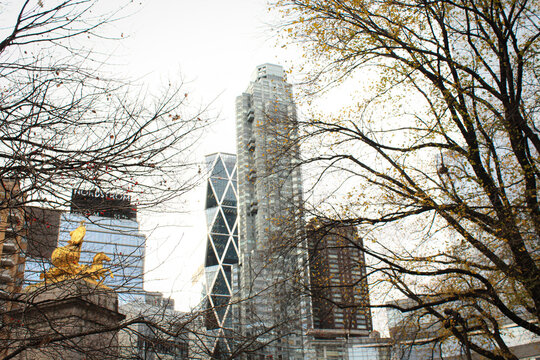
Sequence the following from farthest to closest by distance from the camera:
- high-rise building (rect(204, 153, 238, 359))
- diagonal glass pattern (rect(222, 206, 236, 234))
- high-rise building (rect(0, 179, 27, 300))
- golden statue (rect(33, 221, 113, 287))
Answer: diagonal glass pattern (rect(222, 206, 236, 234)) < high-rise building (rect(204, 153, 238, 359)) < high-rise building (rect(0, 179, 27, 300)) < golden statue (rect(33, 221, 113, 287))

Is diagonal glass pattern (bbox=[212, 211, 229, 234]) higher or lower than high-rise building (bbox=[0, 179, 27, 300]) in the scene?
higher

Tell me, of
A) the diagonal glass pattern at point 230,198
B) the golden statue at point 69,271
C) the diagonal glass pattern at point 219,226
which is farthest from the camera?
the diagonal glass pattern at point 230,198

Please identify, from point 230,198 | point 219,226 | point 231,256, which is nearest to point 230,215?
point 219,226

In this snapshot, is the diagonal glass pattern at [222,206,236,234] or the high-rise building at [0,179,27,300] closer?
the high-rise building at [0,179,27,300]

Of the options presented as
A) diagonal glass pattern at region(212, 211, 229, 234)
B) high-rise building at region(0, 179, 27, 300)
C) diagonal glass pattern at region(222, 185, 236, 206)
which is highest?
diagonal glass pattern at region(222, 185, 236, 206)

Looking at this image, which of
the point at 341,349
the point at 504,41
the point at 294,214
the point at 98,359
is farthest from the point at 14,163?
the point at 341,349

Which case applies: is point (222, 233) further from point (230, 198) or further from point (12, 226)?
point (12, 226)

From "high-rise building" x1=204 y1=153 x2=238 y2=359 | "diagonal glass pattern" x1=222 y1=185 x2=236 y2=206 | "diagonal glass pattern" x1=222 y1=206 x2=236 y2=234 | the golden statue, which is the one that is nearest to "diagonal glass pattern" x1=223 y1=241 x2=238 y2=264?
"high-rise building" x1=204 y1=153 x2=238 y2=359

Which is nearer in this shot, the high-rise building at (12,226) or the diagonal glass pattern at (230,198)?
the high-rise building at (12,226)

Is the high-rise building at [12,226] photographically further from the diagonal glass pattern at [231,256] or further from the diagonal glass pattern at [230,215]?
the diagonal glass pattern at [230,215]

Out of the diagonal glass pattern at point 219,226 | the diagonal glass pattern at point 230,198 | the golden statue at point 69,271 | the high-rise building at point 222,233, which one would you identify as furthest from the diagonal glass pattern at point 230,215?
the golden statue at point 69,271

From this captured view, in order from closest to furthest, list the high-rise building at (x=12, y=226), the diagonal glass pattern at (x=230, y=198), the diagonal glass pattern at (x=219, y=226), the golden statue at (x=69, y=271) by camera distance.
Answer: the golden statue at (x=69, y=271)
the high-rise building at (x=12, y=226)
the diagonal glass pattern at (x=219, y=226)
the diagonal glass pattern at (x=230, y=198)

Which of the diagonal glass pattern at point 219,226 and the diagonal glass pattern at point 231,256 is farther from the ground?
the diagonal glass pattern at point 219,226

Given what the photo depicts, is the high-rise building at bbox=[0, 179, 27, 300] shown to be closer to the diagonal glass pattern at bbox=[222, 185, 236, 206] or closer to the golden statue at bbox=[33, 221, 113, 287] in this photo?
the golden statue at bbox=[33, 221, 113, 287]
